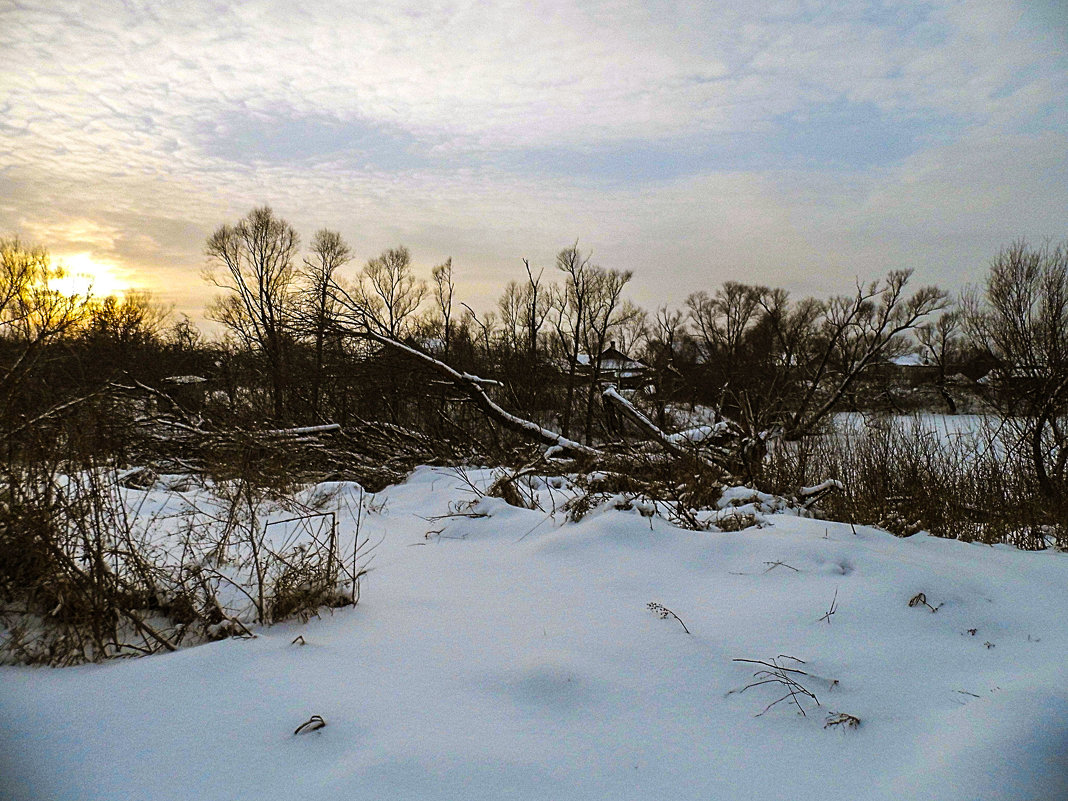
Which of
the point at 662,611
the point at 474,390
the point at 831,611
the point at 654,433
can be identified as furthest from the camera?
the point at 474,390

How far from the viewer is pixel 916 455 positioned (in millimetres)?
10078

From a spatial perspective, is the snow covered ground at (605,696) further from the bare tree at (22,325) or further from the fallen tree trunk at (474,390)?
the fallen tree trunk at (474,390)

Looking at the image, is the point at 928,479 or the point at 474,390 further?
the point at 474,390

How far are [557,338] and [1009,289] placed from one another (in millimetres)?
16482

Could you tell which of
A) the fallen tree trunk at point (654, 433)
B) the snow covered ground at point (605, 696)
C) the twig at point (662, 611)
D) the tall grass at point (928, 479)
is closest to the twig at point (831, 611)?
the snow covered ground at point (605, 696)

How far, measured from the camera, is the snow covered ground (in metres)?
2.33

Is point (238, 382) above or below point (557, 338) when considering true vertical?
below

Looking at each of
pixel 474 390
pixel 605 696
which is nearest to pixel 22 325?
pixel 605 696

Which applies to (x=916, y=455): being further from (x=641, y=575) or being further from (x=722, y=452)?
(x=641, y=575)

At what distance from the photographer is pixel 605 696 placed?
9.59 feet

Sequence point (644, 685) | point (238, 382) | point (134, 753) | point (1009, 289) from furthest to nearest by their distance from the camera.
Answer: point (1009, 289) < point (238, 382) < point (644, 685) < point (134, 753)

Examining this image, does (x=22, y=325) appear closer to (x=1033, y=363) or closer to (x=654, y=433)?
(x=654, y=433)

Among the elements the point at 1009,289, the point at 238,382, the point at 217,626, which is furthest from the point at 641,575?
the point at 1009,289

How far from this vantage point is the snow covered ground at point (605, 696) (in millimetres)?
2332
